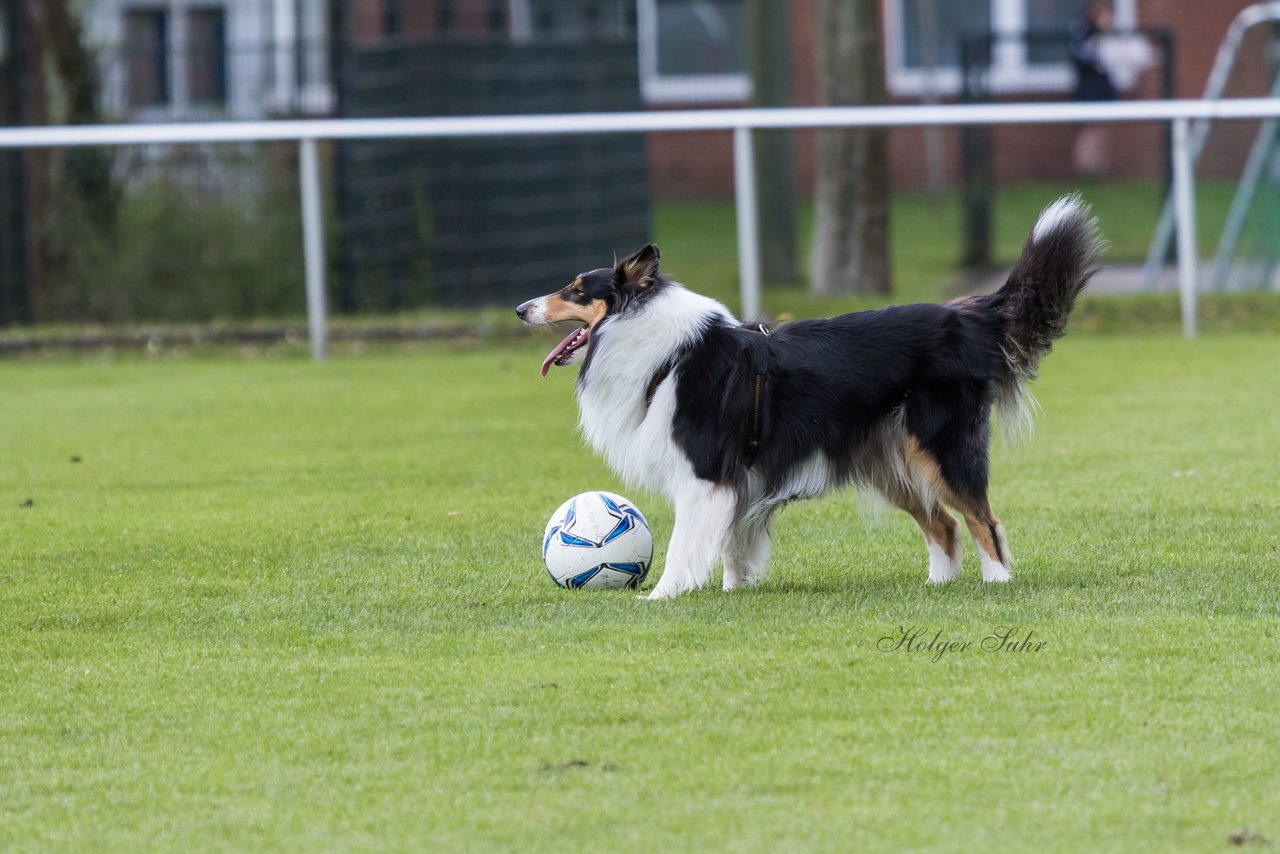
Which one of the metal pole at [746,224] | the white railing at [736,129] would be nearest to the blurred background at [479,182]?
the metal pole at [746,224]

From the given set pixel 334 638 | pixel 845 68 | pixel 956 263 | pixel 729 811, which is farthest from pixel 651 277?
pixel 956 263

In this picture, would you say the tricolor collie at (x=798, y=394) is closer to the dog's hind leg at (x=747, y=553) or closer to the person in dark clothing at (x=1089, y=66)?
the dog's hind leg at (x=747, y=553)

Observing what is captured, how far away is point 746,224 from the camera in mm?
14328

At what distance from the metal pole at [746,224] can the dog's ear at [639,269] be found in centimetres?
763

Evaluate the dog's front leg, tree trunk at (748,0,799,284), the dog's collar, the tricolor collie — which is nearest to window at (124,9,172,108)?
tree trunk at (748,0,799,284)

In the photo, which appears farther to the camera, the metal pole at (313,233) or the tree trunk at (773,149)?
the tree trunk at (773,149)

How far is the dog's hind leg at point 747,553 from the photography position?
6.59 meters

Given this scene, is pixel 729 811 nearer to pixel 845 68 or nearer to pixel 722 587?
pixel 722 587

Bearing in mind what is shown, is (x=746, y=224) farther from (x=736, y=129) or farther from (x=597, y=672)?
(x=597, y=672)

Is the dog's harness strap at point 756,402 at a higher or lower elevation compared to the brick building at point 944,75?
lower

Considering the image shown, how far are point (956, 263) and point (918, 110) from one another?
4.36 meters

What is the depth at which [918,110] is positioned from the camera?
45.2 feet

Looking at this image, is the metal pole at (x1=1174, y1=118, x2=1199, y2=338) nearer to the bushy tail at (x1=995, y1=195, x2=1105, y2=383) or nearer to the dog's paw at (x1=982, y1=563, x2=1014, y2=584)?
the bushy tail at (x1=995, y1=195, x2=1105, y2=383)
